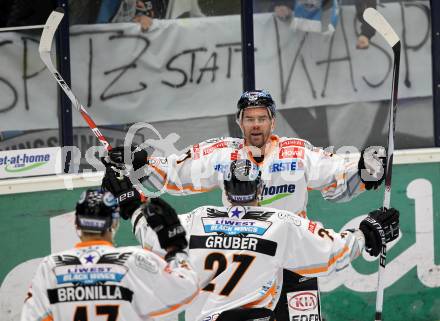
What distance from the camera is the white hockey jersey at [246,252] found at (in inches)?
231

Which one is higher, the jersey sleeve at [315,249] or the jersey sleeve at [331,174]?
the jersey sleeve at [331,174]

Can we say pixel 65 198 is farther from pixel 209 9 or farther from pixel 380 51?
pixel 380 51

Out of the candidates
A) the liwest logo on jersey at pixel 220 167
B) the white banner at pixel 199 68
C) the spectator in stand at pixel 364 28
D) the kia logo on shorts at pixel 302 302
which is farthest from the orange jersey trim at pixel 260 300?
the spectator in stand at pixel 364 28

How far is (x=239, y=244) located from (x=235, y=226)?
0.09 meters

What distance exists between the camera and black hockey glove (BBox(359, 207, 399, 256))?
20.8ft

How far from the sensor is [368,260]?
8.88 m

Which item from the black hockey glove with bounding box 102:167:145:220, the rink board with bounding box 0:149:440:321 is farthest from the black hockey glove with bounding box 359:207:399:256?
the rink board with bounding box 0:149:440:321

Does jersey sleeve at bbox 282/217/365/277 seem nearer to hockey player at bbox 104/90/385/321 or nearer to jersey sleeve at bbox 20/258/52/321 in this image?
hockey player at bbox 104/90/385/321

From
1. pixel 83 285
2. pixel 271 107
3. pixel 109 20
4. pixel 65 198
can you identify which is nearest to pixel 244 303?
pixel 83 285

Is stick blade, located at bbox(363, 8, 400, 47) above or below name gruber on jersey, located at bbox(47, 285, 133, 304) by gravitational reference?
above

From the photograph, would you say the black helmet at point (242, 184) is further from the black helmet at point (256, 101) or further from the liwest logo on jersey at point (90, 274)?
the black helmet at point (256, 101)

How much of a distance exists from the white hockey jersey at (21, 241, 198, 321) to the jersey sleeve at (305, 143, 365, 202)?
191cm

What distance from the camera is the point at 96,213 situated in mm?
5309

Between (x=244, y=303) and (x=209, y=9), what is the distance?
331cm
